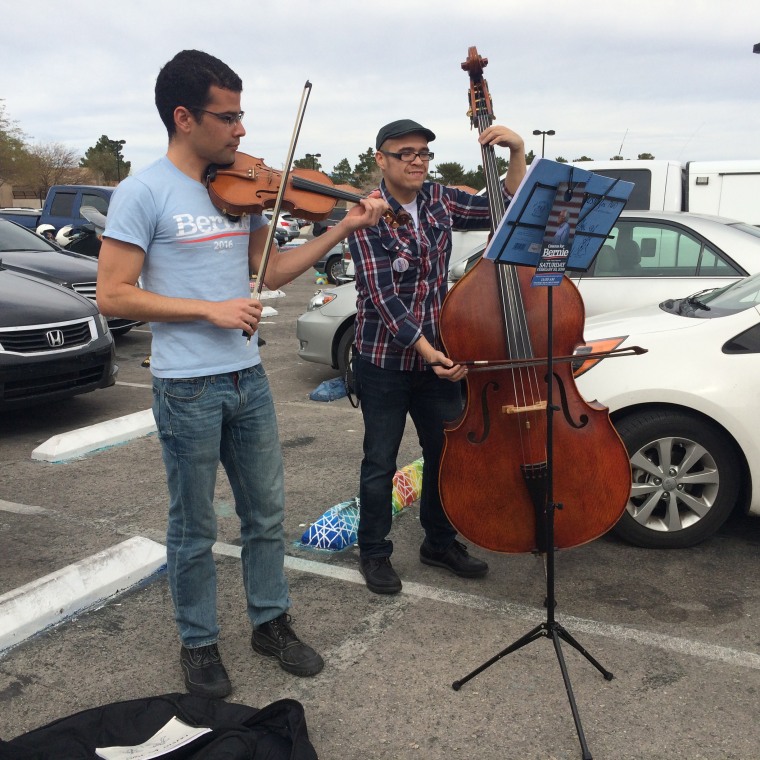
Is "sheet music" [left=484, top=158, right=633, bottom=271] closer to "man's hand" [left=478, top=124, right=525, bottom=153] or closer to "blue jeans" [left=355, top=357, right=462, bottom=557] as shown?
"man's hand" [left=478, top=124, right=525, bottom=153]

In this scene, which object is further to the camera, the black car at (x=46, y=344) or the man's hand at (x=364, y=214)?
the black car at (x=46, y=344)

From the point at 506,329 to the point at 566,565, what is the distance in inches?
51.7

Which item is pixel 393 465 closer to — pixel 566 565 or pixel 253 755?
pixel 566 565

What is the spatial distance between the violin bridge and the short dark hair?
4.81 feet

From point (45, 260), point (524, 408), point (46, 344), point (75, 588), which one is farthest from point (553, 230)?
point (45, 260)

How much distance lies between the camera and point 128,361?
8.91m

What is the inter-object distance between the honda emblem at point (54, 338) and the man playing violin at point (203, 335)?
3.59m

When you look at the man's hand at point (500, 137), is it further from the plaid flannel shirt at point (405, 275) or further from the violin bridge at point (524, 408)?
the violin bridge at point (524, 408)

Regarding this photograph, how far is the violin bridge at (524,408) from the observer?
299cm

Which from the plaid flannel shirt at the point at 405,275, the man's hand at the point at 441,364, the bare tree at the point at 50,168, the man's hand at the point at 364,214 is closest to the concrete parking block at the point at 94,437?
the plaid flannel shirt at the point at 405,275

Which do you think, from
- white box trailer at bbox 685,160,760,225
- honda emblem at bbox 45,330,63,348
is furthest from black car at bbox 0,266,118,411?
white box trailer at bbox 685,160,760,225

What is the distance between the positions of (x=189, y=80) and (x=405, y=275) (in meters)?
1.19

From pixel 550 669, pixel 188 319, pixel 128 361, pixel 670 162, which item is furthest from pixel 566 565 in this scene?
pixel 670 162

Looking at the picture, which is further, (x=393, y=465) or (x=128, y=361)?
(x=128, y=361)
